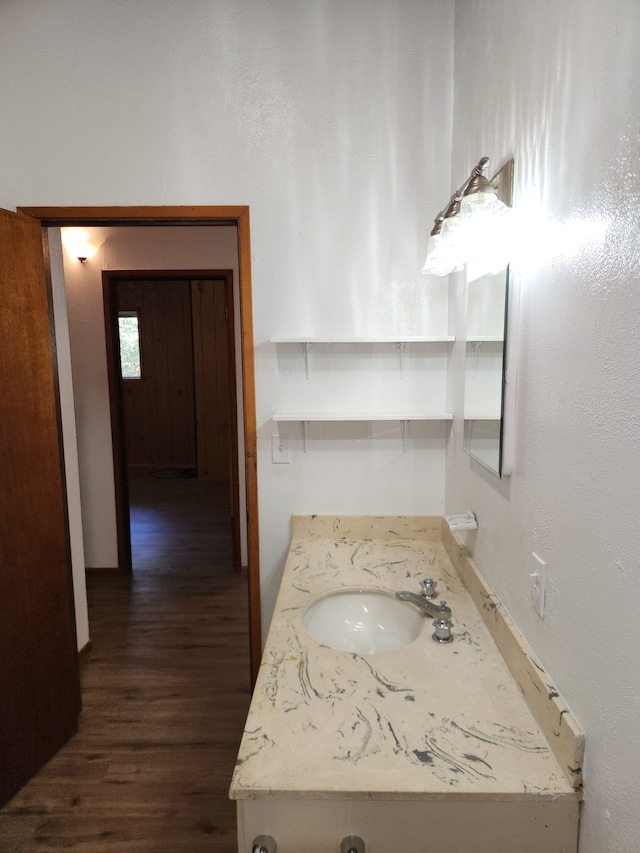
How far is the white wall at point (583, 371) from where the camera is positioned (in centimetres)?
78

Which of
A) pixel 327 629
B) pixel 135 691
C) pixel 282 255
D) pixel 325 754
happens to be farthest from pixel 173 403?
pixel 325 754

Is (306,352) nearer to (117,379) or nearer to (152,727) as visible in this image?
(152,727)

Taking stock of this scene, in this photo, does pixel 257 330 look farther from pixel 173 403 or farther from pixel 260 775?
pixel 173 403

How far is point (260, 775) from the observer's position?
931 mm

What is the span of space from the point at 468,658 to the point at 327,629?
46cm

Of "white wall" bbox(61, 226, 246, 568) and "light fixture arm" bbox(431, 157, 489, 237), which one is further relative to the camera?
"white wall" bbox(61, 226, 246, 568)

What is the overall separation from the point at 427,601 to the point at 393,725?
18.3 inches

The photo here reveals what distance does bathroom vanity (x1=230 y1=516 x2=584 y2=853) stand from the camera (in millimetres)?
916

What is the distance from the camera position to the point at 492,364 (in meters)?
1.39

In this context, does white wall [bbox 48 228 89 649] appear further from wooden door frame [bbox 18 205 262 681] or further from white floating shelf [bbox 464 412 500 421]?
white floating shelf [bbox 464 412 500 421]

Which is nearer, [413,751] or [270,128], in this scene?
[413,751]

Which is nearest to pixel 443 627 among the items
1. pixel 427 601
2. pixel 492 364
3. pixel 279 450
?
pixel 427 601

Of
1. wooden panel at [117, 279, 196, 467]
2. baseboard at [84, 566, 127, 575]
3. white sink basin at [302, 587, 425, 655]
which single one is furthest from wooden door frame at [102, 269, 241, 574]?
wooden panel at [117, 279, 196, 467]

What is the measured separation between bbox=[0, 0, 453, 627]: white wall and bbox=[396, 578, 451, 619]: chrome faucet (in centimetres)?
96
